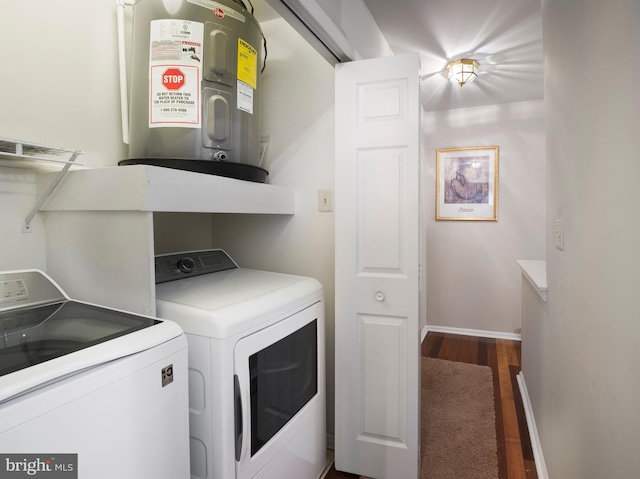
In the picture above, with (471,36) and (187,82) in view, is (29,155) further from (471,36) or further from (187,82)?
(471,36)

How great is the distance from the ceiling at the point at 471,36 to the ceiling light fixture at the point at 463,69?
0.17 feet

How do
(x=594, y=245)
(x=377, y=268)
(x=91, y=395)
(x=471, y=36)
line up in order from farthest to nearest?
1. (x=471, y=36)
2. (x=377, y=268)
3. (x=594, y=245)
4. (x=91, y=395)

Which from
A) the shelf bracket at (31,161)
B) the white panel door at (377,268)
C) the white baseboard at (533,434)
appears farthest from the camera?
the white baseboard at (533,434)

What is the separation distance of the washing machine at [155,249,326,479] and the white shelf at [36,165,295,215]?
33 cm

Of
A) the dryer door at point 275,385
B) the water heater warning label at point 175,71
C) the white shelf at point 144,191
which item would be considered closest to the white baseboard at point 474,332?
the dryer door at point 275,385

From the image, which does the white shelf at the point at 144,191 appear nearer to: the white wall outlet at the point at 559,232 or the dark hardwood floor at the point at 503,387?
the white wall outlet at the point at 559,232

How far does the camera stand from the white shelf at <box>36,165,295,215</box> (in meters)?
1.08

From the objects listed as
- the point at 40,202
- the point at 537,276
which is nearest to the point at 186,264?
the point at 40,202

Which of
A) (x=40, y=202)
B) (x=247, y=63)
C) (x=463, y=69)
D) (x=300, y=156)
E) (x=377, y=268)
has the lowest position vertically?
(x=377, y=268)

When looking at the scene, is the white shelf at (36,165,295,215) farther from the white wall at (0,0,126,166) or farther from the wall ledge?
the wall ledge

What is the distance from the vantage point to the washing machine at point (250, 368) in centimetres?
110

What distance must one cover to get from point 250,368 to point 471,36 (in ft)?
7.61

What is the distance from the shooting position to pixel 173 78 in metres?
1.35

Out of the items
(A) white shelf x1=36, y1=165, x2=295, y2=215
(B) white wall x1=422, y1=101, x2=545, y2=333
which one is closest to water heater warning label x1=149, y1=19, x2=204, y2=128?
(A) white shelf x1=36, y1=165, x2=295, y2=215
